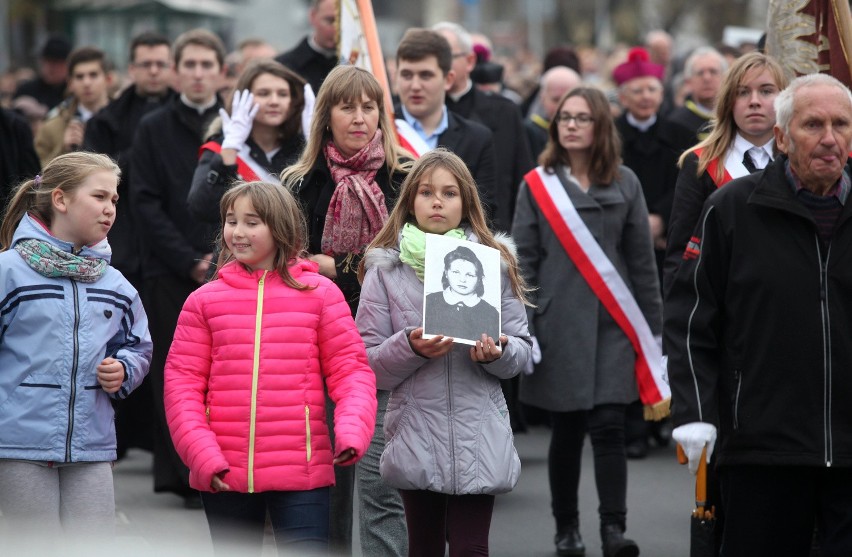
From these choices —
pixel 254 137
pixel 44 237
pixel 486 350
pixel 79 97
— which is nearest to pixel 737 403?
pixel 486 350

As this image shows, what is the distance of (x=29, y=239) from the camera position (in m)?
5.81

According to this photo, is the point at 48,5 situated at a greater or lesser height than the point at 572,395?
greater

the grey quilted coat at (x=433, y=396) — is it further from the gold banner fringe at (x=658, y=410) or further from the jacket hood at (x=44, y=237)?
the gold banner fringe at (x=658, y=410)

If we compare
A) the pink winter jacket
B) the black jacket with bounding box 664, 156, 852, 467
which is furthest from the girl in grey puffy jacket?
the black jacket with bounding box 664, 156, 852, 467

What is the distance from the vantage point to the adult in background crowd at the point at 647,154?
36.2 ft

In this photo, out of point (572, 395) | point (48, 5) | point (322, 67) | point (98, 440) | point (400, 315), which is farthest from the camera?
point (48, 5)

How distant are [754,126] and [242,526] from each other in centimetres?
282

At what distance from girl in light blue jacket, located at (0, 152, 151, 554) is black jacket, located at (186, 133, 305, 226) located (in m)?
1.73

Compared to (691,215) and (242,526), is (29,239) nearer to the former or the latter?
(242,526)

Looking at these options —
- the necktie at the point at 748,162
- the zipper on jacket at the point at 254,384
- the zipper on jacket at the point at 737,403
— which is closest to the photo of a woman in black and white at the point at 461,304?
the zipper on jacket at the point at 254,384

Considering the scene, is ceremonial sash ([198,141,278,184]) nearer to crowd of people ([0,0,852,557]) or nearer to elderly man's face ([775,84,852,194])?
crowd of people ([0,0,852,557])

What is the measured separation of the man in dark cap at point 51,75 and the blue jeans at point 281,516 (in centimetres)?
1036

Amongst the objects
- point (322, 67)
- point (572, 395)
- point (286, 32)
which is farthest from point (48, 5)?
point (572, 395)

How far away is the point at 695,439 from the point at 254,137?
3.25m
